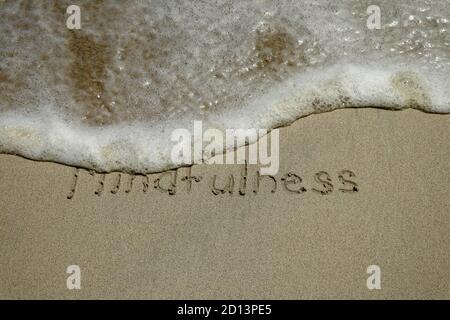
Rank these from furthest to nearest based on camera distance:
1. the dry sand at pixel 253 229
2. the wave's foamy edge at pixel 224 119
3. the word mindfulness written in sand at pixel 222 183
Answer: the wave's foamy edge at pixel 224 119
the word mindfulness written in sand at pixel 222 183
the dry sand at pixel 253 229

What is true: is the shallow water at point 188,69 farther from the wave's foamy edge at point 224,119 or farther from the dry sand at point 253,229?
the dry sand at point 253,229

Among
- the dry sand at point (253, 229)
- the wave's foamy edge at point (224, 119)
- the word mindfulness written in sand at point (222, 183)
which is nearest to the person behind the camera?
the dry sand at point (253, 229)

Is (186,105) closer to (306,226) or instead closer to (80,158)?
(80,158)

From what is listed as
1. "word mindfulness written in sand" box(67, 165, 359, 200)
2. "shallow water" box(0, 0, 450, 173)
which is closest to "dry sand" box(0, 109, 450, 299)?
"word mindfulness written in sand" box(67, 165, 359, 200)

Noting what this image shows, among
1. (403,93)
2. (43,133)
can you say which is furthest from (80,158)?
(403,93)

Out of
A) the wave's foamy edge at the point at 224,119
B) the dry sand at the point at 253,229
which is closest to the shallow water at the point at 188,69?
the wave's foamy edge at the point at 224,119

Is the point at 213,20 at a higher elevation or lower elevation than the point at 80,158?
higher

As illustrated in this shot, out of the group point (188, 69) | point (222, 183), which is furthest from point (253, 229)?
point (188, 69)
